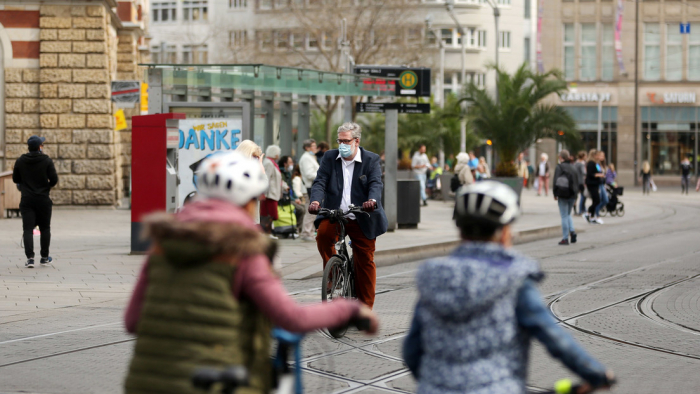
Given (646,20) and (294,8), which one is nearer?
(294,8)

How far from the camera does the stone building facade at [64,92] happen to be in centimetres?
2388

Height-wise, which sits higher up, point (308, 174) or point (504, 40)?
point (504, 40)

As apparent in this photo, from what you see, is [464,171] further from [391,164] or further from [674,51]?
[674,51]

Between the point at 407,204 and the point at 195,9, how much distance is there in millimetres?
60405

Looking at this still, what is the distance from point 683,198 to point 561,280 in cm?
2704

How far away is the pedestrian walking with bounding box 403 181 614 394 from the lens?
2994 millimetres

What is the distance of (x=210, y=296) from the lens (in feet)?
9.54

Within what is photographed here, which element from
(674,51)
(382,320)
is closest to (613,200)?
(382,320)

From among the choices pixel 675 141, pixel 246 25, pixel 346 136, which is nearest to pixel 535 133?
pixel 346 136

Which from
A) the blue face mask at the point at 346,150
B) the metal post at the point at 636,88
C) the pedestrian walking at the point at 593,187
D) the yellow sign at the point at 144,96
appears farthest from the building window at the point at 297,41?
the blue face mask at the point at 346,150

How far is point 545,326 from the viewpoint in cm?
302

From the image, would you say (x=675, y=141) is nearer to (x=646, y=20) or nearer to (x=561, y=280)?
(x=646, y=20)

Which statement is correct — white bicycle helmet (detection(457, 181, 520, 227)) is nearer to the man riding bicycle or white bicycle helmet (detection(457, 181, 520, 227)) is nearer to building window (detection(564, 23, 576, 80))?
the man riding bicycle

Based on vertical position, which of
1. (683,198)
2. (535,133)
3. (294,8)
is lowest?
(683,198)
